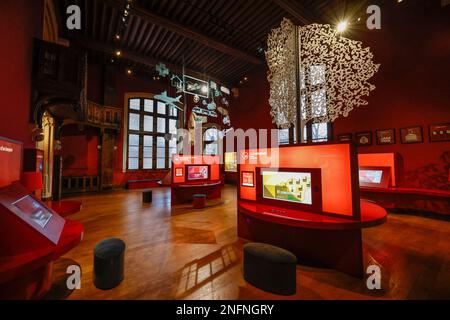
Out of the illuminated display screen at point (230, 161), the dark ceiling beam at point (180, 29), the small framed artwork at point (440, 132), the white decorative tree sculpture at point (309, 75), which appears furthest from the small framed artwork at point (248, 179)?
the illuminated display screen at point (230, 161)

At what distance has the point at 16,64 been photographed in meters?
2.82

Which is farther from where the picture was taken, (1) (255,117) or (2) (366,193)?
(1) (255,117)

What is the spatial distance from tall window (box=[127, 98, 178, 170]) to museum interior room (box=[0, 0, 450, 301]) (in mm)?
355

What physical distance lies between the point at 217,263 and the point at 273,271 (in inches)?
37.0

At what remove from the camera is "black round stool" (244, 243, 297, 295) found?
190 centimetres

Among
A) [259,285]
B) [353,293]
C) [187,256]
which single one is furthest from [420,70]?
[187,256]

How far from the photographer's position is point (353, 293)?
1.95m

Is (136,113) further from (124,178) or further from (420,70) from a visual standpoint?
(420,70)

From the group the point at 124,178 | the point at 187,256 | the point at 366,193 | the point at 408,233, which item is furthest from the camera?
the point at 124,178

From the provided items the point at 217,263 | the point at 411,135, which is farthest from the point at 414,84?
the point at 217,263

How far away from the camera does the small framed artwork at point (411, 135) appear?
495 cm

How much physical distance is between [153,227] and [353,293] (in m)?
3.59

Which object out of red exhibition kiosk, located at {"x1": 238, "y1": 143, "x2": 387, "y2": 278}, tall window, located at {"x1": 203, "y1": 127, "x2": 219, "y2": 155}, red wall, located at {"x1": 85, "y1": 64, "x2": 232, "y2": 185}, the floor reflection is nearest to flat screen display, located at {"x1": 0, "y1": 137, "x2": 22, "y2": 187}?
the floor reflection

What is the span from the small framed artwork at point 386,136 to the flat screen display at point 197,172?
5.72m
